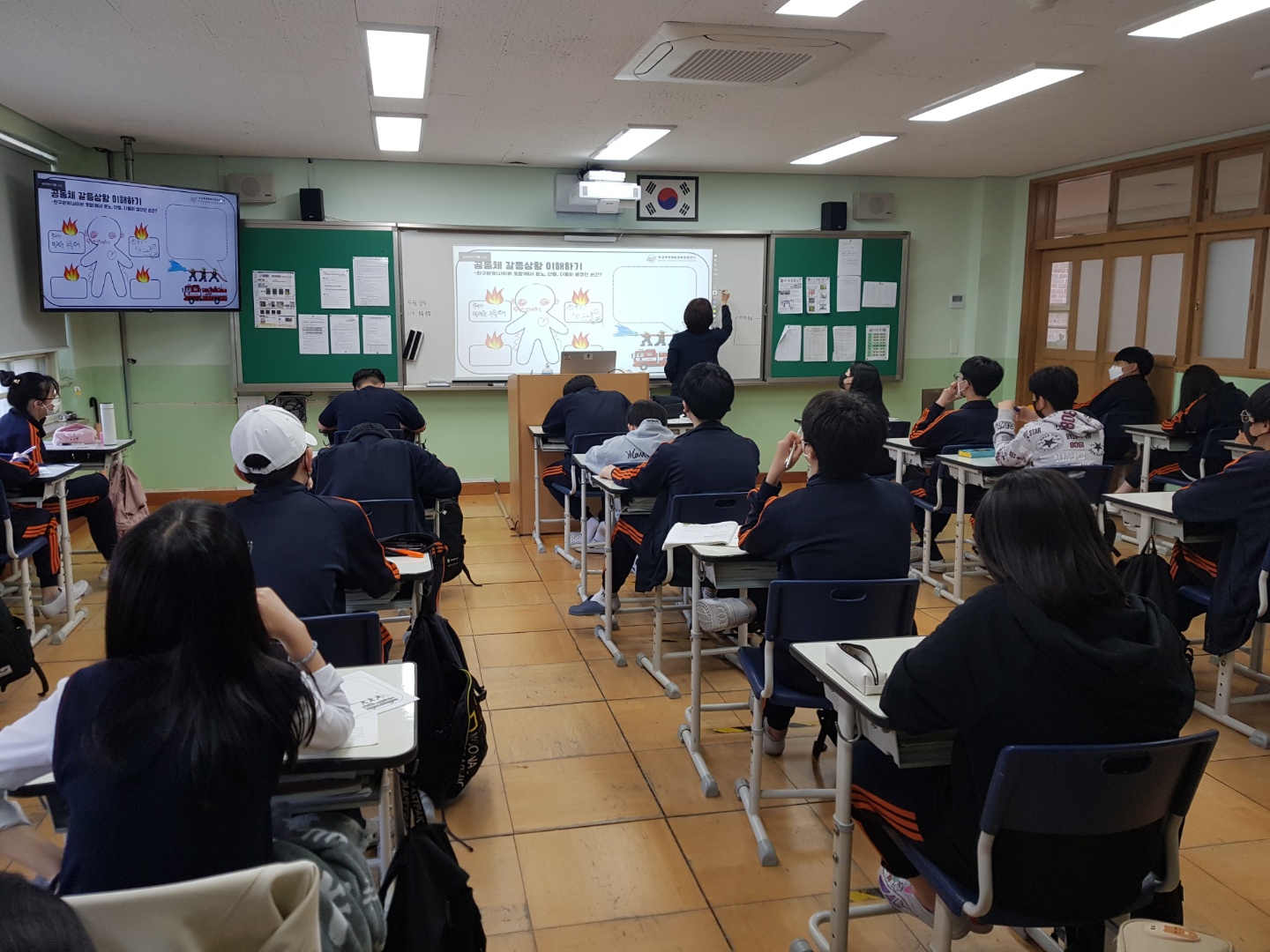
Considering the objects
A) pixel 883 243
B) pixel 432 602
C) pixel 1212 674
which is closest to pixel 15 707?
pixel 432 602

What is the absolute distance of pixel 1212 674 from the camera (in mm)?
3988

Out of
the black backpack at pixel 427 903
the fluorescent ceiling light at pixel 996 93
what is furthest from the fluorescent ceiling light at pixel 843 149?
the black backpack at pixel 427 903

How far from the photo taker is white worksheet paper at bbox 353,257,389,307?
23.4 feet

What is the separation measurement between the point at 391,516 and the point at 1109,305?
5.87m

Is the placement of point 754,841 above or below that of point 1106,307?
below

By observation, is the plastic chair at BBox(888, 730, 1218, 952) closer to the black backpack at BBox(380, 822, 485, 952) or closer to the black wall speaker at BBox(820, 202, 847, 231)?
the black backpack at BBox(380, 822, 485, 952)

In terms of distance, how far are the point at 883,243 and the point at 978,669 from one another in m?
7.01

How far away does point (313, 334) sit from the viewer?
7.13 meters

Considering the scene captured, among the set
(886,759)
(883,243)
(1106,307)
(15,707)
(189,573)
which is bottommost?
(15,707)

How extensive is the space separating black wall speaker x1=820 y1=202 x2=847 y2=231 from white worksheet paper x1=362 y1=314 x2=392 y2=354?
363 cm

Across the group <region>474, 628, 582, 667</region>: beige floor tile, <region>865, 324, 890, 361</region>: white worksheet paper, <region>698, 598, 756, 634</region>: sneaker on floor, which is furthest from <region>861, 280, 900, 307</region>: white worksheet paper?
<region>698, 598, 756, 634</region>: sneaker on floor

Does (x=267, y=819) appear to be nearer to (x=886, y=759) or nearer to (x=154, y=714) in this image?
(x=154, y=714)

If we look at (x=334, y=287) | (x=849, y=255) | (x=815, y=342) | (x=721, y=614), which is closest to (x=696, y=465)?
(x=721, y=614)

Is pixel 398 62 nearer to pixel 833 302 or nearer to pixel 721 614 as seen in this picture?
pixel 721 614
